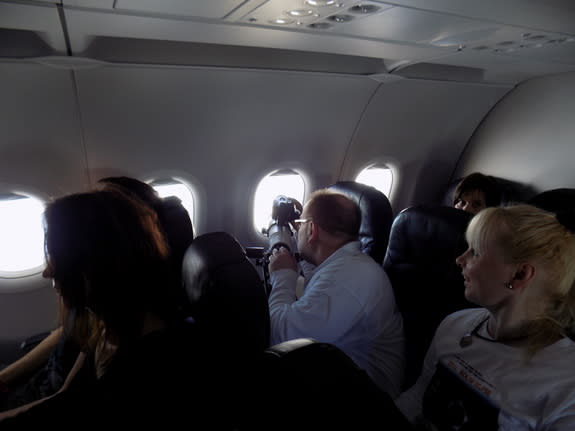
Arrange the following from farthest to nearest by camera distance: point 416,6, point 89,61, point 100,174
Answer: point 100,174 → point 89,61 → point 416,6

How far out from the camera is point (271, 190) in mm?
4262

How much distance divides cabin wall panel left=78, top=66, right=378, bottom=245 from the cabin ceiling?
0.14 metres

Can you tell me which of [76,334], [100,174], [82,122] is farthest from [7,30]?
[76,334]

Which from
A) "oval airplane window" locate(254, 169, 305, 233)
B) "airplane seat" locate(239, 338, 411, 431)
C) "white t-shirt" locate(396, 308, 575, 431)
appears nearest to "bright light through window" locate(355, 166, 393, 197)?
"oval airplane window" locate(254, 169, 305, 233)

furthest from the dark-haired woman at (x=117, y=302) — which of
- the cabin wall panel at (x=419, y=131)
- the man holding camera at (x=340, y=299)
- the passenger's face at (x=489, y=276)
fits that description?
the cabin wall panel at (x=419, y=131)

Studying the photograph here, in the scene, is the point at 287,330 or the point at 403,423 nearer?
the point at 403,423

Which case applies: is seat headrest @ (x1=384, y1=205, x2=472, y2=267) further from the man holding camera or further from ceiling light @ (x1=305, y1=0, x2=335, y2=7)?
ceiling light @ (x1=305, y1=0, x2=335, y2=7)

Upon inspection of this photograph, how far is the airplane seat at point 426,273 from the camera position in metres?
2.12

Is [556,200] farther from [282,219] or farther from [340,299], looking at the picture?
[340,299]

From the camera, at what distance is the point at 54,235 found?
4.55 feet

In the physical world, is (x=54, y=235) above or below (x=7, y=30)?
below

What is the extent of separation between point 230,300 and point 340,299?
25.0 inches

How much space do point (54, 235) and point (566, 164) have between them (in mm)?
4971

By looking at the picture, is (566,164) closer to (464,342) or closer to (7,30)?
(464,342)
